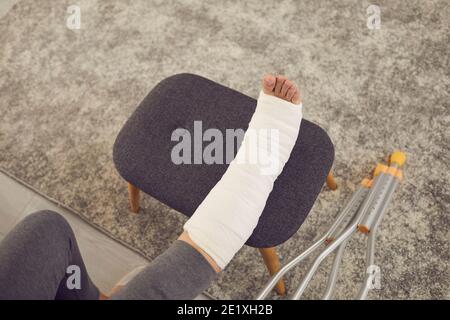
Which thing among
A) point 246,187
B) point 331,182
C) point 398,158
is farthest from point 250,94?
point 246,187

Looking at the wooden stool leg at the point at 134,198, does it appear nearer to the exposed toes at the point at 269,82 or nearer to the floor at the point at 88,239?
the floor at the point at 88,239

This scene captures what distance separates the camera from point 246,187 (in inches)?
35.8

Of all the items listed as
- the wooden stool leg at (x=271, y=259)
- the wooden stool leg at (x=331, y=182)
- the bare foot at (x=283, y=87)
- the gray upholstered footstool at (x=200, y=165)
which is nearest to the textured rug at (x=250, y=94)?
the wooden stool leg at (x=331, y=182)

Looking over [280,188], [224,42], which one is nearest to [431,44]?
[224,42]

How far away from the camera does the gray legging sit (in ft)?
2.57

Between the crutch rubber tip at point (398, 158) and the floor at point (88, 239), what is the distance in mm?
708

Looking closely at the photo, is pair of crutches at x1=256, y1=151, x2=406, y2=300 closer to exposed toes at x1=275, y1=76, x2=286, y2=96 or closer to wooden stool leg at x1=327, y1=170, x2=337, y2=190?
wooden stool leg at x1=327, y1=170, x2=337, y2=190

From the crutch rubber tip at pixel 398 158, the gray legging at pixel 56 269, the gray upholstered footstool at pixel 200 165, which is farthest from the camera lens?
the crutch rubber tip at pixel 398 158

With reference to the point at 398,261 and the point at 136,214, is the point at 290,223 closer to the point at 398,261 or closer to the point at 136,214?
the point at 398,261

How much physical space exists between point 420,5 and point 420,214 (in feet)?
Answer: 2.78

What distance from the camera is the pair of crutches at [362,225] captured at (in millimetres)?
842

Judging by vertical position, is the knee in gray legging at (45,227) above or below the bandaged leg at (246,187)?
below

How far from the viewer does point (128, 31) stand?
1.71 metres

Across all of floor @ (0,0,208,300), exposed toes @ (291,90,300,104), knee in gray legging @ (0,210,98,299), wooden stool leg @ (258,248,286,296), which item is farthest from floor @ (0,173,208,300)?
exposed toes @ (291,90,300,104)
